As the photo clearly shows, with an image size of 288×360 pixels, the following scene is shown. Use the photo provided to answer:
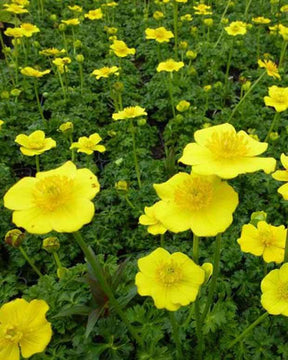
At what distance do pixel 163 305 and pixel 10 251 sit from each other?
1404mm

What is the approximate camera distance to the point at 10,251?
2.26 meters

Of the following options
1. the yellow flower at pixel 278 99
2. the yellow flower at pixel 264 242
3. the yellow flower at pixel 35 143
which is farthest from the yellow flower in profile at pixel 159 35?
the yellow flower at pixel 264 242

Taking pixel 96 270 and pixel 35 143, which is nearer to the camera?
pixel 96 270

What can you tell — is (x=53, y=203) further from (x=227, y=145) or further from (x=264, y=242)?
(x=264, y=242)

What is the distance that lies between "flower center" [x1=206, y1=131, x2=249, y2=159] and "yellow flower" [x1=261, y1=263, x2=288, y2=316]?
47cm

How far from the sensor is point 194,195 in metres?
1.06

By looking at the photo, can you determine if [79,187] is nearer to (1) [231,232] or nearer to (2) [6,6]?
(1) [231,232]

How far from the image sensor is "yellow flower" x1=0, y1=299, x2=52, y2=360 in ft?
3.93

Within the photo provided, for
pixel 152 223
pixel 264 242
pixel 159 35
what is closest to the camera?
pixel 264 242

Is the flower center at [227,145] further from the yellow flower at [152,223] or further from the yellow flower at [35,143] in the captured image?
the yellow flower at [35,143]

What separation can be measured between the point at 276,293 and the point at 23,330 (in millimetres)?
862

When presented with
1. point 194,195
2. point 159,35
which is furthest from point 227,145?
point 159,35

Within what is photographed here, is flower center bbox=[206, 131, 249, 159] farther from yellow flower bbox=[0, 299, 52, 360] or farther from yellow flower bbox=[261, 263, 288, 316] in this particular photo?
yellow flower bbox=[0, 299, 52, 360]

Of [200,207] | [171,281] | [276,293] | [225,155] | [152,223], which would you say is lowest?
[152,223]
